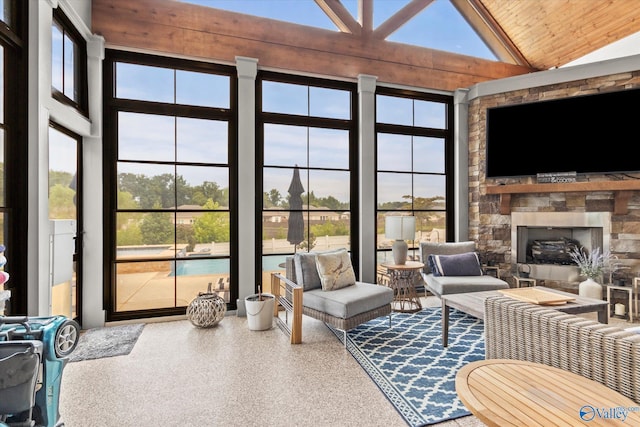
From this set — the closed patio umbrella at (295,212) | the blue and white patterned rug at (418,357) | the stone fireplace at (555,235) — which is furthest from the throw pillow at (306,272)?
the stone fireplace at (555,235)

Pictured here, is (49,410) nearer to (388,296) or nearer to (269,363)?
(269,363)

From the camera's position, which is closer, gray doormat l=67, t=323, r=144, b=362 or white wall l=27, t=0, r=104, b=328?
white wall l=27, t=0, r=104, b=328

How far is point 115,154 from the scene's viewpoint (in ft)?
12.3

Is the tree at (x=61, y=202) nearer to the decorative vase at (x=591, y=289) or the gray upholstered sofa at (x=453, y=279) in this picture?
the gray upholstered sofa at (x=453, y=279)

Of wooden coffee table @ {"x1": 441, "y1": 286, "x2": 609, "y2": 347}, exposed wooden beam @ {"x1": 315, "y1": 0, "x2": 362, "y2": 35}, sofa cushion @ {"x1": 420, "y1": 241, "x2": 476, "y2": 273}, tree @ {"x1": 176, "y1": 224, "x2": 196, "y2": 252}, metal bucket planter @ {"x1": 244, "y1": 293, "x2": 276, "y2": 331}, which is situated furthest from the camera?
sofa cushion @ {"x1": 420, "y1": 241, "x2": 476, "y2": 273}

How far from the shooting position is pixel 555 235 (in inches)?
185

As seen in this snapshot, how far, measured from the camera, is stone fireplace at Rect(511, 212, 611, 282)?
4.27m

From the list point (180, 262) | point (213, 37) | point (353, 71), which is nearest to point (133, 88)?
point (213, 37)

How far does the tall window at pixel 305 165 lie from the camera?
169 inches

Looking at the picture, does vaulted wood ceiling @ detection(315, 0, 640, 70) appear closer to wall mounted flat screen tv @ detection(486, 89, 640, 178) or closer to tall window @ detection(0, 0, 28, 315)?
wall mounted flat screen tv @ detection(486, 89, 640, 178)

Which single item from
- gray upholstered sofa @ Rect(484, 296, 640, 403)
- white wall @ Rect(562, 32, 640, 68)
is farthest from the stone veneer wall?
gray upholstered sofa @ Rect(484, 296, 640, 403)

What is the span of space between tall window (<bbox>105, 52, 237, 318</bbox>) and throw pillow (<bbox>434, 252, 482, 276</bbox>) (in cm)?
256

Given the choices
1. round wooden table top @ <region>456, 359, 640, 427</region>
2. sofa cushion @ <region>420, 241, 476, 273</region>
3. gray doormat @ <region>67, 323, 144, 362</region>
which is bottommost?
gray doormat @ <region>67, 323, 144, 362</region>

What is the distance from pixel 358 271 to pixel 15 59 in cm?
399
